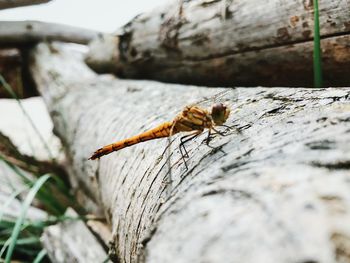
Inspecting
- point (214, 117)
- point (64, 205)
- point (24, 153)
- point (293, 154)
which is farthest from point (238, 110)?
point (24, 153)

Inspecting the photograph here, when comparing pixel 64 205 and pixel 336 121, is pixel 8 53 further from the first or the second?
pixel 336 121

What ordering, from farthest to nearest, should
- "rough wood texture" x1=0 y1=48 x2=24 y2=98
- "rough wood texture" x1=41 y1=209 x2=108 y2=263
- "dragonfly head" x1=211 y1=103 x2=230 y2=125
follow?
"rough wood texture" x1=0 y1=48 x2=24 y2=98
"rough wood texture" x1=41 y1=209 x2=108 y2=263
"dragonfly head" x1=211 y1=103 x2=230 y2=125

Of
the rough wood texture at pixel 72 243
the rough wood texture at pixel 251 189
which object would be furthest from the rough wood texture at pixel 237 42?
the rough wood texture at pixel 72 243

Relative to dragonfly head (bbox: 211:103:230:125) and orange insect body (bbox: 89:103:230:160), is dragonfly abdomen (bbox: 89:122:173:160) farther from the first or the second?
dragonfly head (bbox: 211:103:230:125)

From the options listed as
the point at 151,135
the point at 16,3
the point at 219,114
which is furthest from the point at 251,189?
the point at 16,3

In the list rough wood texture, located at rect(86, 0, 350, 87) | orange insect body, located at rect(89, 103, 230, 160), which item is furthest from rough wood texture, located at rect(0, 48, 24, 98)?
orange insect body, located at rect(89, 103, 230, 160)

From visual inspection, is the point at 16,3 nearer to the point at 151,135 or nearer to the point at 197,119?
the point at 151,135
